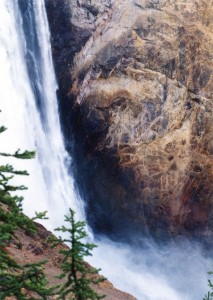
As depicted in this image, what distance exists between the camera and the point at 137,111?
938 inches

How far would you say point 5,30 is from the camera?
22891 mm

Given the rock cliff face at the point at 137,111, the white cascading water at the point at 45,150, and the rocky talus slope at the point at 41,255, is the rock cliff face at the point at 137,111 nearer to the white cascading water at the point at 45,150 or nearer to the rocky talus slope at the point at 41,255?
the white cascading water at the point at 45,150

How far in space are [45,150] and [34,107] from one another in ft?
7.24

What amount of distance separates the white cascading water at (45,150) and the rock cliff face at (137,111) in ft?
2.35

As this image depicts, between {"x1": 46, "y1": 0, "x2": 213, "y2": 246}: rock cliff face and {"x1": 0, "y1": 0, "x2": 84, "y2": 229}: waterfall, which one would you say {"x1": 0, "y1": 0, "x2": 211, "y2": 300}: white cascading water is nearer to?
{"x1": 0, "y1": 0, "x2": 84, "y2": 229}: waterfall

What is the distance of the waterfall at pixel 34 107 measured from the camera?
22297 millimetres

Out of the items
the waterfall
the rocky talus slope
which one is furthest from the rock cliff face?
the rocky talus slope

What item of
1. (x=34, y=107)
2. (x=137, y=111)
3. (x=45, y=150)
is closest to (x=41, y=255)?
(x=45, y=150)

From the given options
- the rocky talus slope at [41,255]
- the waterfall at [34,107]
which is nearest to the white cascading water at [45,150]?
the waterfall at [34,107]

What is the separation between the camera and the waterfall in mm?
22297

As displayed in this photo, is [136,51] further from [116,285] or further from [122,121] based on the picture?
[116,285]

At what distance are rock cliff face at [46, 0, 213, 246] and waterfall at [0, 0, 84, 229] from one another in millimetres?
678

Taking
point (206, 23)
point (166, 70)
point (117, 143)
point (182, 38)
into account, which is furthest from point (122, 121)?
point (206, 23)

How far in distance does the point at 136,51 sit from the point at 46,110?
5489 millimetres
